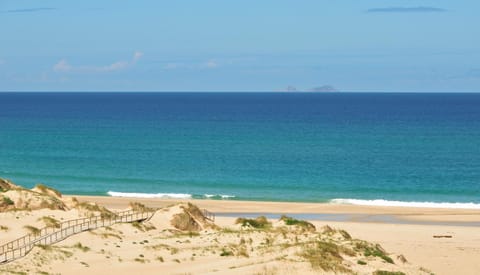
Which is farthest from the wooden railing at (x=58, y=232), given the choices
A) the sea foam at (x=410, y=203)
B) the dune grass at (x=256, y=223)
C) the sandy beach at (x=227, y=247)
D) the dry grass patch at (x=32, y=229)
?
the sea foam at (x=410, y=203)

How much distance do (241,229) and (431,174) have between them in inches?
1695

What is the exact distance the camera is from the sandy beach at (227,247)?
33969mm

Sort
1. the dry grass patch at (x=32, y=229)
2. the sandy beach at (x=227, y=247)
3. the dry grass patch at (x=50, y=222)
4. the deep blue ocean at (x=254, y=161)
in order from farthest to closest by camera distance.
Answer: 1. the deep blue ocean at (x=254, y=161)
2. the dry grass patch at (x=50, y=222)
3. the dry grass patch at (x=32, y=229)
4. the sandy beach at (x=227, y=247)

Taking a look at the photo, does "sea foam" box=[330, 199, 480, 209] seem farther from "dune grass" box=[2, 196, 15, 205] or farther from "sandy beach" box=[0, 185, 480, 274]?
"dune grass" box=[2, 196, 15, 205]

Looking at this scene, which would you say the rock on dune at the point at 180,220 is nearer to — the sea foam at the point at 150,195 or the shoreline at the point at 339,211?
the shoreline at the point at 339,211

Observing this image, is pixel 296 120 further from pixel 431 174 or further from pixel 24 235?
pixel 24 235

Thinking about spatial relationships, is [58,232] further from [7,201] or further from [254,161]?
[254,161]

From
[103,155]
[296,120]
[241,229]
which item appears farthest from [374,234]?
[296,120]

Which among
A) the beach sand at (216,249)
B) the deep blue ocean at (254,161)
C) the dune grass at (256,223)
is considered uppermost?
the deep blue ocean at (254,161)

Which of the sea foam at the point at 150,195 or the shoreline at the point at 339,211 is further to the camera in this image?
the sea foam at the point at 150,195

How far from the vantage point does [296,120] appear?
170000mm

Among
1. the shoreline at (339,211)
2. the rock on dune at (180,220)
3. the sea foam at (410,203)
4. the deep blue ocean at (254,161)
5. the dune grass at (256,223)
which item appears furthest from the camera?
the deep blue ocean at (254,161)

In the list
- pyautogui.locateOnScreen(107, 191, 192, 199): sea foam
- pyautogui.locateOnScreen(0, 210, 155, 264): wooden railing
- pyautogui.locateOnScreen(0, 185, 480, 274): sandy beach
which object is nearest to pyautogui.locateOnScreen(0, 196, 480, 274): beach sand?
pyautogui.locateOnScreen(0, 185, 480, 274): sandy beach

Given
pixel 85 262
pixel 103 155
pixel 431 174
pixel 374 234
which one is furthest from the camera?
pixel 103 155
